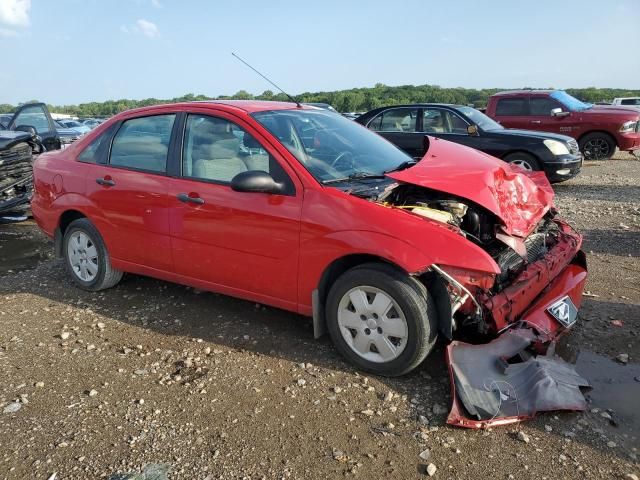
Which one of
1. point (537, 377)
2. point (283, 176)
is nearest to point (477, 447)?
point (537, 377)

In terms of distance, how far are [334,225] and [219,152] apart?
47.4 inches

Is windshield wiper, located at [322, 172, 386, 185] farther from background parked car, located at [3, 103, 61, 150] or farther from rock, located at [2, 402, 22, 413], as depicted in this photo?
background parked car, located at [3, 103, 61, 150]

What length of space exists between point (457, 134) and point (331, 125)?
588cm

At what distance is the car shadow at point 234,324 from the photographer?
3193 millimetres

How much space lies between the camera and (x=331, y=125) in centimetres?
431

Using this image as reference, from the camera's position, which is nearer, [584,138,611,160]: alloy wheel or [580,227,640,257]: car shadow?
[580,227,640,257]: car shadow

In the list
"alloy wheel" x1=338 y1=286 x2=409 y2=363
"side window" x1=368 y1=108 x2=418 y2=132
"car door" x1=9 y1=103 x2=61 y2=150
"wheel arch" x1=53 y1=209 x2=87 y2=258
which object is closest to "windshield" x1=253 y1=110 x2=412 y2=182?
"alloy wheel" x1=338 y1=286 x2=409 y2=363

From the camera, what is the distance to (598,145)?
13273 millimetres

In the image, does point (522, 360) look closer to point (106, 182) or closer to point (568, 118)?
point (106, 182)

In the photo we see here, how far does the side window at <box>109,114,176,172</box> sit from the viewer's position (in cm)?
421

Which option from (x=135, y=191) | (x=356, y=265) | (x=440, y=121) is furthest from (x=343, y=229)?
(x=440, y=121)

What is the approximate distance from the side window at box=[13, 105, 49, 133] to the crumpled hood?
8.93 metres

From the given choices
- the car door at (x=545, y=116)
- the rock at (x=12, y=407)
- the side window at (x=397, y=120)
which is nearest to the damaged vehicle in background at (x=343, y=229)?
the rock at (x=12, y=407)

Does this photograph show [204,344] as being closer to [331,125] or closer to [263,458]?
[263,458]
